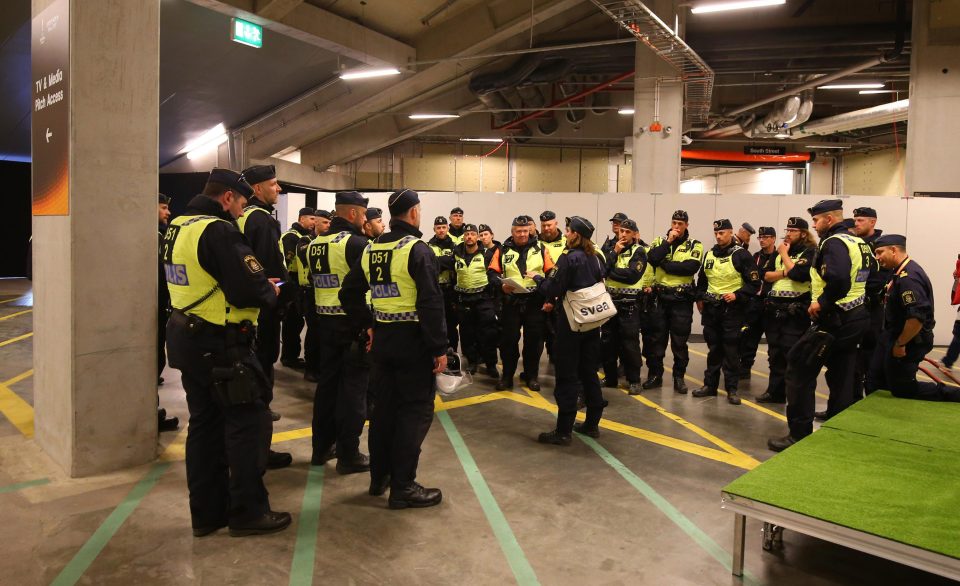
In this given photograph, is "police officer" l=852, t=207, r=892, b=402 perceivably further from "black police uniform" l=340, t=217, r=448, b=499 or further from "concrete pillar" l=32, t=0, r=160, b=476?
"concrete pillar" l=32, t=0, r=160, b=476

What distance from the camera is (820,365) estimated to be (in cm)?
465

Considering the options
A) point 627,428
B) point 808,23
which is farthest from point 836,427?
point 808,23

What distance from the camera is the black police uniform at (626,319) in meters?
6.42

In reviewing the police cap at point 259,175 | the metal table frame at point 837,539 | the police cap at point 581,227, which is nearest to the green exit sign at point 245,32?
the police cap at point 259,175

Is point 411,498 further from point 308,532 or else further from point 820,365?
point 820,365

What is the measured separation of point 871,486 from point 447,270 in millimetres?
5022

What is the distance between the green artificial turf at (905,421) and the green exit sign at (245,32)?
9776mm

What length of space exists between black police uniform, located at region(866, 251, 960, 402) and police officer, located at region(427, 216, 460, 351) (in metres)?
4.10

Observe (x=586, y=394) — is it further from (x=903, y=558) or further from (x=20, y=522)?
(x=20, y=522)

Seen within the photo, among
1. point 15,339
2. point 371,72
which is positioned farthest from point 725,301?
point 15,339

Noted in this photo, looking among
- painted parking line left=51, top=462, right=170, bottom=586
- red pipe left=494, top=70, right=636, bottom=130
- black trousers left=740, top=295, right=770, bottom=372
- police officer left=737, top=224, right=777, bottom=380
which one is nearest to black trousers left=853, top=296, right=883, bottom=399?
black trousers left=740, top=295, right=770, bottom=372

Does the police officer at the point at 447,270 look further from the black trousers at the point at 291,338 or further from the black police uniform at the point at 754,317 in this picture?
the black police uniform at the point at 754,317

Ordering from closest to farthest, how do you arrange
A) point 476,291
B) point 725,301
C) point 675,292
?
1. point 725,301
2. point 675,292
3. point 476,291

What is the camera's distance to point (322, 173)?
21.3 meters
